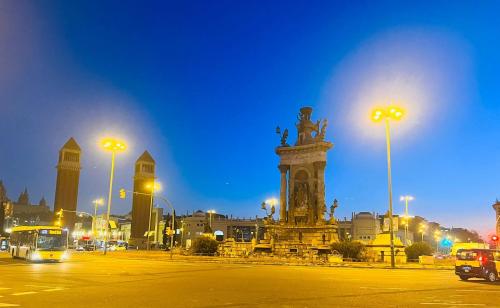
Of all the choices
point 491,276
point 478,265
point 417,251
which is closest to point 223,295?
point 478,265

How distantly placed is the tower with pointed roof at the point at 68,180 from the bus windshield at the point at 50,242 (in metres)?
121

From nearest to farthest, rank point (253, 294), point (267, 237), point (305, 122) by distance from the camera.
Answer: point (253, 294), point (267, 237), point (305, 122)

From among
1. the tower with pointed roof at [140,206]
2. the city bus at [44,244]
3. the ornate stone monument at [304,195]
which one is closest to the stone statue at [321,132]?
the ornate stone monument at [304,195]

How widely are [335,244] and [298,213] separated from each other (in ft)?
33.5

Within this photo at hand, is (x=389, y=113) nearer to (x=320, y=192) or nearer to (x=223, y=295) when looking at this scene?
(x=320, y=192)

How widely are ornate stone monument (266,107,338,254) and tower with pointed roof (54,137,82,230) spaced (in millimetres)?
111081

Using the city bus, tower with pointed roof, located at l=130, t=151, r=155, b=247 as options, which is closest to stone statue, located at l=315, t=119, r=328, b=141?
the city bus

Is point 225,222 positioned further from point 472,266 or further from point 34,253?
point 472,266

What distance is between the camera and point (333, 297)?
1267 cm

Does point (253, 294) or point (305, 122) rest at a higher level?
point (305, 122)

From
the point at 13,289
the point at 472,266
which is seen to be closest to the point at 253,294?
the point at 13,289

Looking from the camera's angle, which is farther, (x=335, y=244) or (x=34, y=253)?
(x=335, y=244)

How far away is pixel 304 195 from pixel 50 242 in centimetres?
2963

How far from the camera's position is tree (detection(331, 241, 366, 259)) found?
40.3 metres
